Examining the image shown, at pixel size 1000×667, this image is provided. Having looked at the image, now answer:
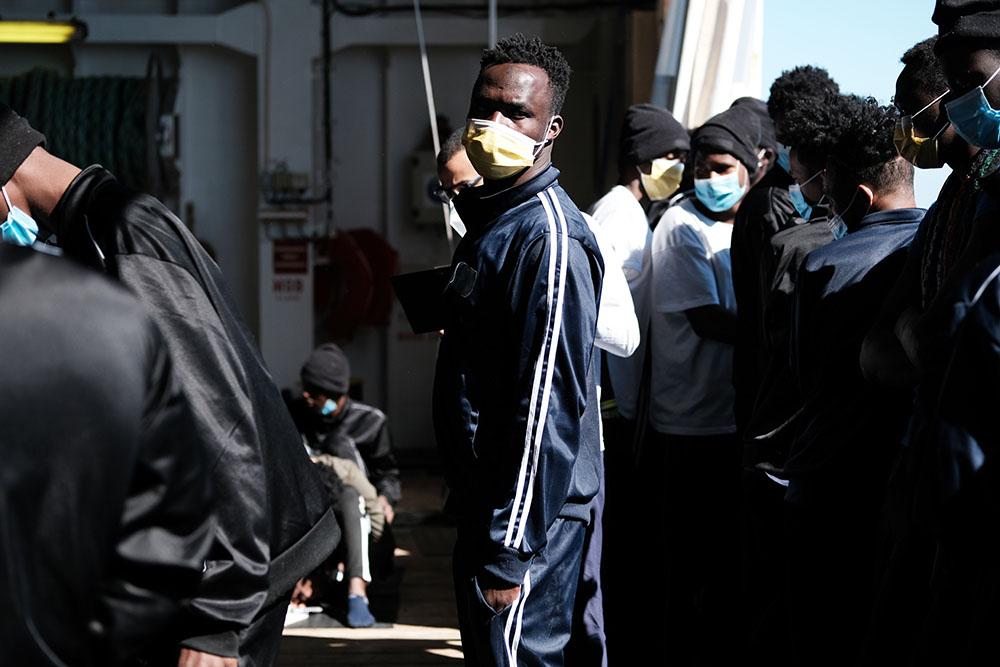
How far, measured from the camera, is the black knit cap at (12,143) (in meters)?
2.32

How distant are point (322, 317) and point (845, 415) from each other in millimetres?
7243

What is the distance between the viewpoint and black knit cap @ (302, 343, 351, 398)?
6797 mm

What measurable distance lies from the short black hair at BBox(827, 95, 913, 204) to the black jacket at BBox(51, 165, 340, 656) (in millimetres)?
1806

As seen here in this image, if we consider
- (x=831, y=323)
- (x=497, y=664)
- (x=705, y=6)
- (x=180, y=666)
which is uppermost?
(x=705, y=6)

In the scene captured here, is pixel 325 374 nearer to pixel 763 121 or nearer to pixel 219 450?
pixel 763 121

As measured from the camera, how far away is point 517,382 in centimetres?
290

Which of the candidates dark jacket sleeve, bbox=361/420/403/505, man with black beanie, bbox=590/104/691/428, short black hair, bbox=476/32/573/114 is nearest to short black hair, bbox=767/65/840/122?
man with black beanie, bbox=590/104/691/428

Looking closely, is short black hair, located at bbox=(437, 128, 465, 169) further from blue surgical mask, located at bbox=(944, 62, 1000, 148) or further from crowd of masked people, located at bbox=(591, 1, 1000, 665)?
blue surgical mask, located at bbox=(944, 62, 1000, 148)

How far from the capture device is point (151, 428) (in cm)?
146

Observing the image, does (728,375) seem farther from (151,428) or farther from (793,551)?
(151,428)

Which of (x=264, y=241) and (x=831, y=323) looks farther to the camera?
(x=264, y=241)

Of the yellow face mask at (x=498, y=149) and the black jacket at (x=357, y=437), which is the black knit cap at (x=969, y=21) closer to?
the yellow face mask at (x=498, y=149)

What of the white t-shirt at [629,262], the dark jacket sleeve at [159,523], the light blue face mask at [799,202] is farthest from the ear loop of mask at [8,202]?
the light blue face mask at [799,202]

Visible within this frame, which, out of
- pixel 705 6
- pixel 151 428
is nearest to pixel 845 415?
pixel 151 428
